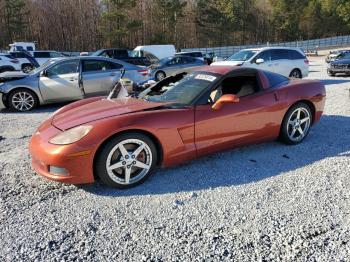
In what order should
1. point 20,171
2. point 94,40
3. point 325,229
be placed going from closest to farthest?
1. point 325,229
2. point 20,171
3. point 94,40

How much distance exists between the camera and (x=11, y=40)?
45.9 metres

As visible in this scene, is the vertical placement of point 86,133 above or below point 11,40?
below

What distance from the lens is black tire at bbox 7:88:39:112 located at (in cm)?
845

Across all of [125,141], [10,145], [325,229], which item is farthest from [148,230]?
[10,145]

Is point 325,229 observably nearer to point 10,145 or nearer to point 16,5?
point 10,145

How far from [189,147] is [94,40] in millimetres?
48258

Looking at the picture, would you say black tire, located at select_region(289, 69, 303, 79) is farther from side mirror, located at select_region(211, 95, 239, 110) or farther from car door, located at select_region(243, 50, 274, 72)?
side mirror, located at select_region(211, 95, 239, 110)

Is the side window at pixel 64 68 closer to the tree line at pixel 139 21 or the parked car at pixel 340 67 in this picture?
the parked car at pixel 340 67

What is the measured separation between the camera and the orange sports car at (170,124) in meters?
3.53

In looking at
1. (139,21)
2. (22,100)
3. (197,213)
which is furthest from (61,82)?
(139,21)

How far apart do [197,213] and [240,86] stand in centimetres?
214

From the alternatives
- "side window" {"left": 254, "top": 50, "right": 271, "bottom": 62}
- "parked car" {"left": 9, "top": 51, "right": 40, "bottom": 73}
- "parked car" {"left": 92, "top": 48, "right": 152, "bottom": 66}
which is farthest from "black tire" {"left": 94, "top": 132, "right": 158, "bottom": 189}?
"parked car" {"left": 9, "top": 51, "right": 40, "bottom": 73}

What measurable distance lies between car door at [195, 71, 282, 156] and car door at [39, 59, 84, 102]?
529 cm

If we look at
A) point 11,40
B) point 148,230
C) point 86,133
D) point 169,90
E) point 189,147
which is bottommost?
point 148,230
